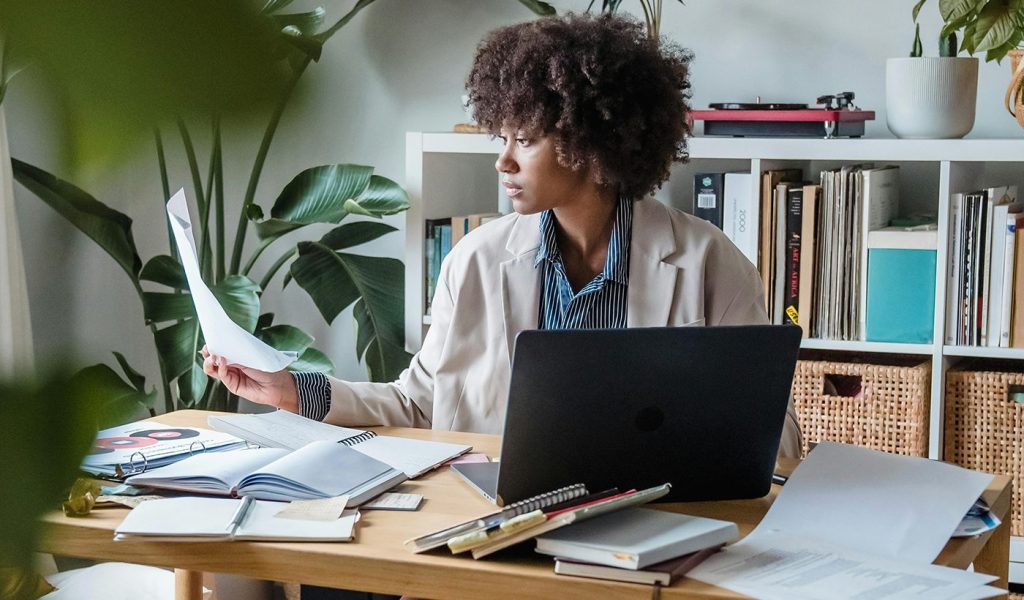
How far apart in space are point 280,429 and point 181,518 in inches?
14.4

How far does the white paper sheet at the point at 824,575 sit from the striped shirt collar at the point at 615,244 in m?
0.74

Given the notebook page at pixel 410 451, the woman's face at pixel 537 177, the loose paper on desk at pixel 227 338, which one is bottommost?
the notebook page at pixel 410 451

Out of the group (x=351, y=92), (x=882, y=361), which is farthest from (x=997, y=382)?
(x=351, y=92)

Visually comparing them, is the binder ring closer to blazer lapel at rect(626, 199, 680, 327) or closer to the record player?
blazer lapel at rect(626, 199, 680, 327)

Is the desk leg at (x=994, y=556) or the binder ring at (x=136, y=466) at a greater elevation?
the binder ring at (x=136, y=466)

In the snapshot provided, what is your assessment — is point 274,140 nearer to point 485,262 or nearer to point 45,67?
point 45,67

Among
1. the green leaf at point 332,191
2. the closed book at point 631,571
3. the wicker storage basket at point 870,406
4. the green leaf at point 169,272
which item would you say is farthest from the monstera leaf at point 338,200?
the closed book at point 631,571

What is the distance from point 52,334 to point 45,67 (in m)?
0.03

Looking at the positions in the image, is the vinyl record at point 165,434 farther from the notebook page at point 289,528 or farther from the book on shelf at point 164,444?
the notebook page at point 289,528

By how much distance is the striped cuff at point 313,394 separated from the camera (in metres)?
1.61

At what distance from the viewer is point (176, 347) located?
2613 millimetres

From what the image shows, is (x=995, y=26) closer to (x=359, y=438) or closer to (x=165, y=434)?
(x=359, y=438)

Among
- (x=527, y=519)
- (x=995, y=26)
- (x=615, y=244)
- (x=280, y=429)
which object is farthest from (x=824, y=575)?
(x=995, y=26)

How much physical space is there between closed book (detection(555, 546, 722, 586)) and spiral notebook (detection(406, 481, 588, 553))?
2.6 inches
